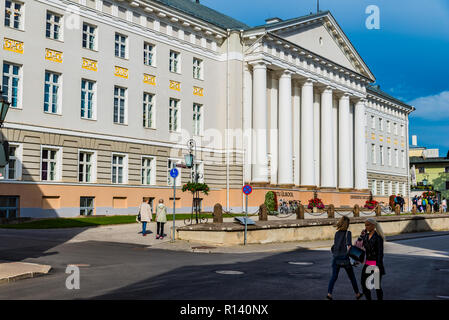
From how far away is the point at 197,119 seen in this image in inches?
1752

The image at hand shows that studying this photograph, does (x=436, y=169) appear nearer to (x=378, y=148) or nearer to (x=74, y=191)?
(x=378, y=148)

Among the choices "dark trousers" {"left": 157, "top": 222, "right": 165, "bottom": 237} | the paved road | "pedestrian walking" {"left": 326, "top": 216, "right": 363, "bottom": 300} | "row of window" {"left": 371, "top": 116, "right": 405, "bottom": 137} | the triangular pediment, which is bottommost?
the paved road

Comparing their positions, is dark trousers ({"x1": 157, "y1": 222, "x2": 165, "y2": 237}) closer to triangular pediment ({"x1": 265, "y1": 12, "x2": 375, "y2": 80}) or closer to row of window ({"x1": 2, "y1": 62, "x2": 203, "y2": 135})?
row of window ({"x1": 2, "y1": 62, "x2": 203, "y2": 135})

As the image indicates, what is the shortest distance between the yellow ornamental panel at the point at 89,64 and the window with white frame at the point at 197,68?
10.6 metres

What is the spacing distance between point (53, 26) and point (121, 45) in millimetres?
5759

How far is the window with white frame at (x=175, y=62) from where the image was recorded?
139 ft

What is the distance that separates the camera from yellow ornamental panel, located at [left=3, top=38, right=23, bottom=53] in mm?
30697

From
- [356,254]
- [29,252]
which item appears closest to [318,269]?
[356,254]

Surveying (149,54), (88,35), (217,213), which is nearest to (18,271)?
(217,213)

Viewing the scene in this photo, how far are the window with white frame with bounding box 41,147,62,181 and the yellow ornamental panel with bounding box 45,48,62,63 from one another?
18.4ft

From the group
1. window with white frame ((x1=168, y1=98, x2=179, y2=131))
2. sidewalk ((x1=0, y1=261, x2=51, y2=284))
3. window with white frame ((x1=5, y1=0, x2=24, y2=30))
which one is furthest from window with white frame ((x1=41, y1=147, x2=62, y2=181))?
sidewalk ((x1=0, y1=261, x2=51, y2=284))

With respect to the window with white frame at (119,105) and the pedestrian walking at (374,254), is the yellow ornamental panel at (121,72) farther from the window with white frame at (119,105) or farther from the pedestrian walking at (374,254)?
the pedestrian walking at (374,254)

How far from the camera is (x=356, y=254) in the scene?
9.63 metres

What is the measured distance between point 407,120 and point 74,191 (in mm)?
62929
